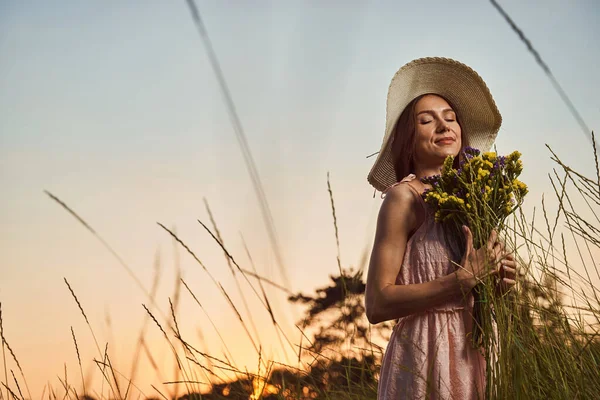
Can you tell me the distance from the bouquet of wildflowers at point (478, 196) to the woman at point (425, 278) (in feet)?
0.13

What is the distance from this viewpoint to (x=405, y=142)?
2416 millimetres

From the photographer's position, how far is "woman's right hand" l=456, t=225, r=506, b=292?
1810 mm

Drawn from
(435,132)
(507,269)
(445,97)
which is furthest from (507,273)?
(445,97)

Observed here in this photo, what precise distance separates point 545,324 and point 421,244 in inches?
17.9

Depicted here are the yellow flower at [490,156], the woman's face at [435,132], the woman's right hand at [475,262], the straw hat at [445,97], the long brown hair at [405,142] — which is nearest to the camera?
the woman's right hand at [475,262]

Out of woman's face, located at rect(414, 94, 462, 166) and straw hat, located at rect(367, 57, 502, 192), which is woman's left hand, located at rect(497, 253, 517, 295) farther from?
straw hat, located at rect(367, 57, 502, 192)

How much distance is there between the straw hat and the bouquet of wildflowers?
0.50 m

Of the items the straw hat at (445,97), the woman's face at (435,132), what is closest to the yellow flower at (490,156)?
the woman's face at (435,132)

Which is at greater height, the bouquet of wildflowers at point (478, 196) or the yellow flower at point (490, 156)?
the yellow flower at point (490, 156)

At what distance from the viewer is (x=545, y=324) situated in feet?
5.84

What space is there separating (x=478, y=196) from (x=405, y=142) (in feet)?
1.80

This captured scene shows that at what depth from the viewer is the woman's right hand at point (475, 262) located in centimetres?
181

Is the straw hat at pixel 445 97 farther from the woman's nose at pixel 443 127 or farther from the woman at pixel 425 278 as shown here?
the woman's nose at pixel 443 127

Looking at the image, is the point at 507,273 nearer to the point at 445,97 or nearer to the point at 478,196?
the point at 478,196
